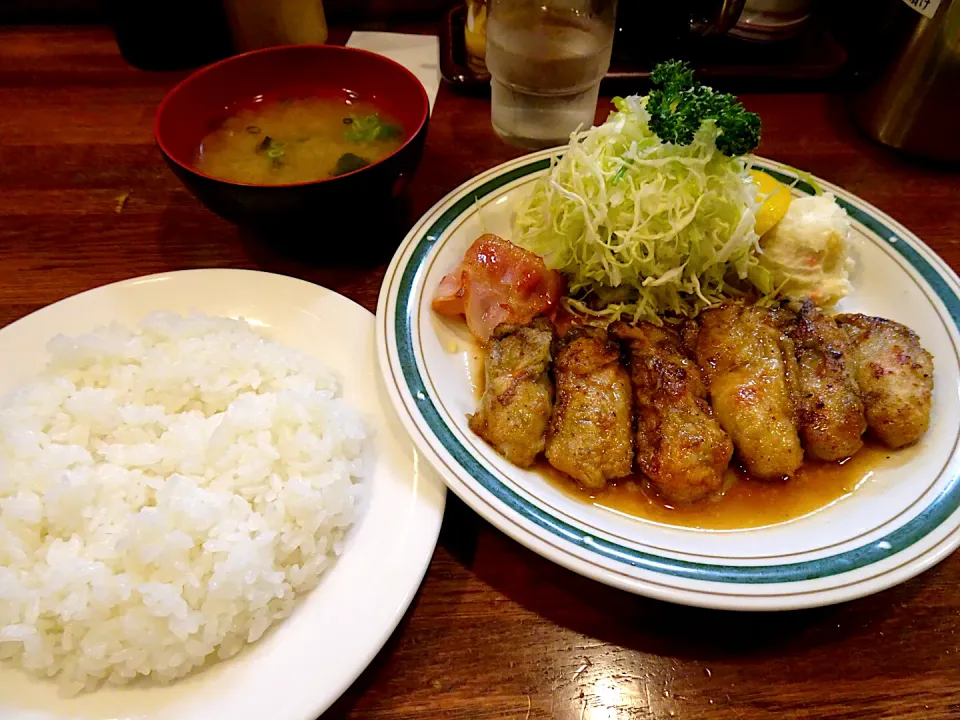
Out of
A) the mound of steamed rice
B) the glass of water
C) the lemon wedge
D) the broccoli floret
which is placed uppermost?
the broccoli floret

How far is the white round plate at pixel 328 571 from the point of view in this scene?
4.56 feet

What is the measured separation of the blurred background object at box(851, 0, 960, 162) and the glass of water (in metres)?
1.42

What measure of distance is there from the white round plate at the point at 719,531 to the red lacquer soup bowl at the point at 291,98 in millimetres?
277

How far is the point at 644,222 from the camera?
2336mm

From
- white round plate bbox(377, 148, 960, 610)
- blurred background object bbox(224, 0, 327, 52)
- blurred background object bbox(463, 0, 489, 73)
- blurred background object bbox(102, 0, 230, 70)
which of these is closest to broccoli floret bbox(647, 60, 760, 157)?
white round plate bbox(377, 148, 960, 610)

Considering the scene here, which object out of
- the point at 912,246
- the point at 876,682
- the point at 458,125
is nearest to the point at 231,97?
the point at 458,125

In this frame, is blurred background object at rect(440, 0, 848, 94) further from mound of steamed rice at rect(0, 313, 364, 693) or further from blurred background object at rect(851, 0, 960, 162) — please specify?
mound of steamed rice at rect(0, 313, 364, 693)

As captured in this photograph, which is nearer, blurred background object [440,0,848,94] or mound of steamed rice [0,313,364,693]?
mound of steamed rice [0,313,364,693]

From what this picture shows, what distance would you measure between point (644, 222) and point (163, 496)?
1.82 m

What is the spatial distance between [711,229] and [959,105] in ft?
5.50

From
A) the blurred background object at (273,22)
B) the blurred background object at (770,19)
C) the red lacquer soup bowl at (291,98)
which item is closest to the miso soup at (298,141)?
the red lacquer soup bowl at (291,98)

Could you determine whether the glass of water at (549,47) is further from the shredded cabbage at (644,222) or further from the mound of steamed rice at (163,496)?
the mound of steamed rice at (163,496)

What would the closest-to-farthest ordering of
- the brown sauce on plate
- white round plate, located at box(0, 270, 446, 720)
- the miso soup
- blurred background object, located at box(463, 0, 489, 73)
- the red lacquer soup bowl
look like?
1. white round plate, located at box(0, 270, 446, 720)
2. the brown sauce on plate
3. the red lacquer soup bowl
4. the miso soup
5. blurred background object, located at box(463, 0, 489, 73)

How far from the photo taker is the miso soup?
247 centimetres
